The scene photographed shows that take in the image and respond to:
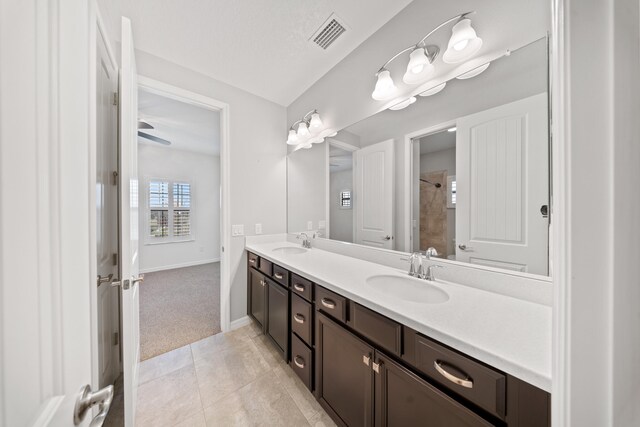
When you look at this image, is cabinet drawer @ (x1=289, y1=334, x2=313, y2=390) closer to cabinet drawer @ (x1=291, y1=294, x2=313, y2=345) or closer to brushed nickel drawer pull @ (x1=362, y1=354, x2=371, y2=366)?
cabinet drawer @ (x1=291, y1=294, x2=313, y2=345)

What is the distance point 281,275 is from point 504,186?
1465mm

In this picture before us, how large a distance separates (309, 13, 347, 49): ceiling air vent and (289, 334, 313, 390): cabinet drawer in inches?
89.2

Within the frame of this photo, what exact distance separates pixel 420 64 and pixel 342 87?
0.82 meters

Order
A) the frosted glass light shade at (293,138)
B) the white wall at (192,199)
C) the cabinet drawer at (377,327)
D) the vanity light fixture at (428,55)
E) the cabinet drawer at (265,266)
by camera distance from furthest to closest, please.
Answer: the white wall at (192,199), the frosted glass light shade at (293,138), the cabinet drawer at (265,266), the vanity light fixture at (428,55), the cabinet drawer at (377,327)

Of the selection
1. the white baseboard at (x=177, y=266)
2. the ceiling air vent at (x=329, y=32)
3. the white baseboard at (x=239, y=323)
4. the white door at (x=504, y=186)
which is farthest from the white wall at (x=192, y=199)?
the white door at (x=504, y=186)

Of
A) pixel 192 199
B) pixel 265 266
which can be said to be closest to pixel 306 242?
pixel 265 266

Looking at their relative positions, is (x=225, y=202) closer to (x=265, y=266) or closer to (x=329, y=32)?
(x=265, y=266)

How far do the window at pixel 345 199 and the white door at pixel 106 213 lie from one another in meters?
1.57

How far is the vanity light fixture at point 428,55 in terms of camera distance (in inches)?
40.6

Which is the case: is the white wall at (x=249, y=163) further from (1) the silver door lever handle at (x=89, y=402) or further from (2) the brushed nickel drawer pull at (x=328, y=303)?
(1) the silver door lever handle at (x=89, y=402)

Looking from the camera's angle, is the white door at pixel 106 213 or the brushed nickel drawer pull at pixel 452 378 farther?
the white door at pixel 106 213

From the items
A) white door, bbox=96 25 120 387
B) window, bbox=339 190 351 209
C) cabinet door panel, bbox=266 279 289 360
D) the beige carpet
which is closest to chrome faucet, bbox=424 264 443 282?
window, bbox=339 190 351 209

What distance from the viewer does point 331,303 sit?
113 centimetres

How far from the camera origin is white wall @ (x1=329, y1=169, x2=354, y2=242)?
182 cm
